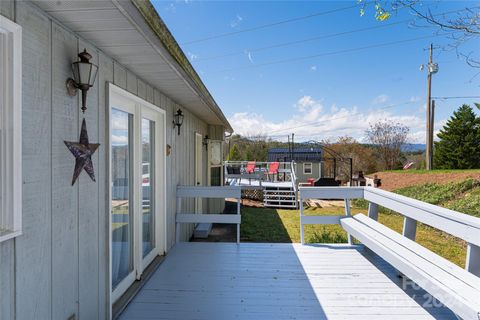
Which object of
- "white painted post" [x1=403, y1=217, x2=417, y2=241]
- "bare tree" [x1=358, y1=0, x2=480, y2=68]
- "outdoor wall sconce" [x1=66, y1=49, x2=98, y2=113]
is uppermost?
"bare tree" [x1=358, y1=0, x2=480, y2=68]

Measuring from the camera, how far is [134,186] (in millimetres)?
2828

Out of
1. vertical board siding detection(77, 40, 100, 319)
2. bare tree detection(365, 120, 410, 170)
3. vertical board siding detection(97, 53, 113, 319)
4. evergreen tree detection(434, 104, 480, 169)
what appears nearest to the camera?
vertical board siding detection(77, 40, 100, 319)

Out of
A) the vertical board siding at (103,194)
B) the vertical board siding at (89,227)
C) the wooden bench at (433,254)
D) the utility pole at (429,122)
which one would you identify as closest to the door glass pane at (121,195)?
the vertical board siding at (103,194)

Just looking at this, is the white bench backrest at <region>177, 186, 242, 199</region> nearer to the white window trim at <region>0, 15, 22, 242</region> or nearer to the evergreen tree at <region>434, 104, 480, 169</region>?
the white window trim at <region>0, 15, 22, 242</region>

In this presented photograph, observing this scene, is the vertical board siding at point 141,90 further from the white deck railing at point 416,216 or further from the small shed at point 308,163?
the small shed at point 308,163

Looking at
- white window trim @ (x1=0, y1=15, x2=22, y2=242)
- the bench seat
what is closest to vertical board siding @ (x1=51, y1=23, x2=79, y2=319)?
white window trim @ (x1=0, y1=15, x2=22, y2=242)

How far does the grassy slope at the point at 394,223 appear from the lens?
17.6 feet

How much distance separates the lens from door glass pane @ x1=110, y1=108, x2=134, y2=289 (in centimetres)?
245

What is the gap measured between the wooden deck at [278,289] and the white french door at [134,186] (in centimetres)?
29

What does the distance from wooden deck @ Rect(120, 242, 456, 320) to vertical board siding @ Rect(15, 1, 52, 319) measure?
1091 millimetres

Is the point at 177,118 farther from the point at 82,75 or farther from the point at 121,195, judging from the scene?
the point at 82,75

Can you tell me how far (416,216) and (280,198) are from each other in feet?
26.7

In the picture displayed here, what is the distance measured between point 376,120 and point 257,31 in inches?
510

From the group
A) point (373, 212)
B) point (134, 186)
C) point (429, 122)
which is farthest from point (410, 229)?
point (429, 122)
